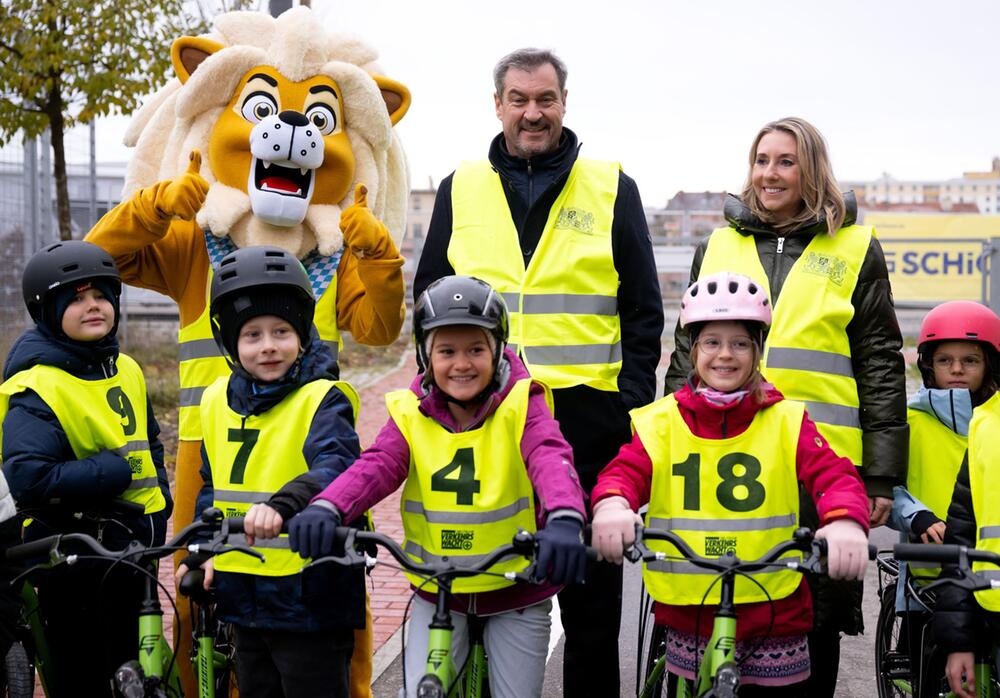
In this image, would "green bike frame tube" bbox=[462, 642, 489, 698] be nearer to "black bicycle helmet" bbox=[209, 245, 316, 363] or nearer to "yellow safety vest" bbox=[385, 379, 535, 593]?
"yellow safety vest" bbox=[385, 379, 535, 593]

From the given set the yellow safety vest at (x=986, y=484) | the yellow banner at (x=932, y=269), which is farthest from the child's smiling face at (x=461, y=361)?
the yellow banner at (x=932, y=269)

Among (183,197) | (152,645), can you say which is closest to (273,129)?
(183,197)

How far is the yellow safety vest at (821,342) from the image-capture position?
4945 millimetres

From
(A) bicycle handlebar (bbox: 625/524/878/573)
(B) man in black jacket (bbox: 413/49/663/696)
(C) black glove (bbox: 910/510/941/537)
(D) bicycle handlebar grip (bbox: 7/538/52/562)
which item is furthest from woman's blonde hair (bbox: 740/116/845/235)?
(D) bicycle handlebar grip (bbox: 7/538/52/562)

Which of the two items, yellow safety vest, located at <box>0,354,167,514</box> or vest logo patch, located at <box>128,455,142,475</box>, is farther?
vest logo patch, located at <box>128,455,142,475</box>

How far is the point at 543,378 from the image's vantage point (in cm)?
502

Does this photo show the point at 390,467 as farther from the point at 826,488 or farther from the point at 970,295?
the point at 970,295

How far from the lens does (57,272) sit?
4871 millimetres

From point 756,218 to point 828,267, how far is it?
352mm

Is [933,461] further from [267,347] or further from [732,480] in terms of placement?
[267,347]

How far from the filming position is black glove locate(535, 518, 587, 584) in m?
3.60

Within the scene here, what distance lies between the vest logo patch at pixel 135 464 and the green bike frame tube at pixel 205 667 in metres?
0.97

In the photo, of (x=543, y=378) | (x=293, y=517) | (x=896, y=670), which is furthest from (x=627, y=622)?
(x=293, y=517)

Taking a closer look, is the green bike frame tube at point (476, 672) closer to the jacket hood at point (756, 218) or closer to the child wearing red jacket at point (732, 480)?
the child wearing red jacket at point (732, 480)
